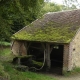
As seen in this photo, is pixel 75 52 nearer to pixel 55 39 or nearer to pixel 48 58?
pixel 55 39

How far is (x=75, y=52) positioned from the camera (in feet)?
56.0

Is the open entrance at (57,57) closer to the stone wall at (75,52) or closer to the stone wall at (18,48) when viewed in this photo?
the stone wall at (18,48)

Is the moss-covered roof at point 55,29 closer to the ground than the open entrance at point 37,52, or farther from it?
farther from it

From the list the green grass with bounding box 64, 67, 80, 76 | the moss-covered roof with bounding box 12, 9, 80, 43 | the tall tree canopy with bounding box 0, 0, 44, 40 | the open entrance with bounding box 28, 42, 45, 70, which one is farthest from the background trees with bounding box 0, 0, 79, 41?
the open entrance with bounding box 28, 42, 45, 70

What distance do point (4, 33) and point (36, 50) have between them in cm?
916

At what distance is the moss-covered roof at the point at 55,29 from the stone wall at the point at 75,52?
24.3 inches

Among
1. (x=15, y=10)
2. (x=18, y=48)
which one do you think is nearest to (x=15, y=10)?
(x=15, y=10)

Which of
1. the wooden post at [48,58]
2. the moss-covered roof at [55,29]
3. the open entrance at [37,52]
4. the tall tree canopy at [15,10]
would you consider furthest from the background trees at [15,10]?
the open entrance at [37,52]

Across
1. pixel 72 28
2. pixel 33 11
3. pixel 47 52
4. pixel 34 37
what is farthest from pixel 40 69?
pixel 33 11

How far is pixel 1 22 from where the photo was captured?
14.1 metres

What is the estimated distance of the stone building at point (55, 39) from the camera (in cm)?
1625

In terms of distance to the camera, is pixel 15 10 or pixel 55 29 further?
pixel 55 29

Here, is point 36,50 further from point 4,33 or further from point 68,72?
point 4,33

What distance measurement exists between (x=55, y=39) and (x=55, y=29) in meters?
2.34
